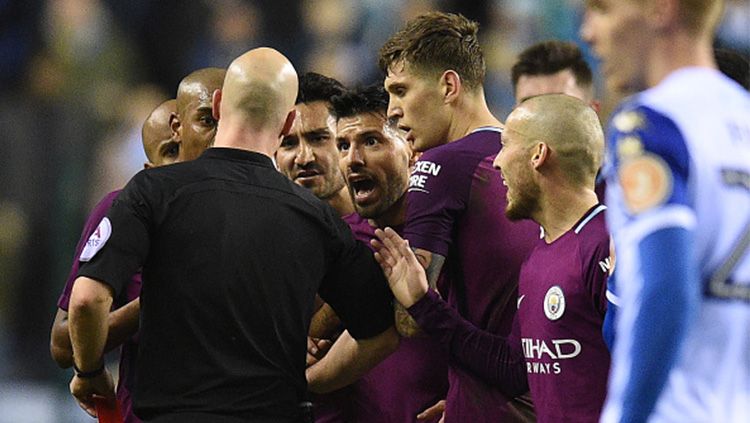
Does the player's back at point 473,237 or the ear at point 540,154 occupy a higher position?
the ear at point 540,154

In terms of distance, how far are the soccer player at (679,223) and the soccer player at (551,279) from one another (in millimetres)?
1428

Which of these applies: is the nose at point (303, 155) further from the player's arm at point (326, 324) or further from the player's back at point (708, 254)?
the player's back at point (708, 254)

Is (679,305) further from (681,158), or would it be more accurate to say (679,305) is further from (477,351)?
(477,351)

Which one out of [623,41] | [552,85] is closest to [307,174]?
[552,85]

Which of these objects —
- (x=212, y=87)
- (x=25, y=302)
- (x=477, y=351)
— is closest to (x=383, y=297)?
(x=477, y=351)

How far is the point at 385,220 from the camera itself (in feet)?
18.9

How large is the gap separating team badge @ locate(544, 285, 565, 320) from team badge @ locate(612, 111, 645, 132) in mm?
1629

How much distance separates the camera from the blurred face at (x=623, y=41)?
9.91 ft

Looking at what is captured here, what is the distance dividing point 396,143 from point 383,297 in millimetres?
1171

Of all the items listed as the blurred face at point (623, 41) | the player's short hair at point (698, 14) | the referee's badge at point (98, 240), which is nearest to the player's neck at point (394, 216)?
the referee's badge at point (98, 240)

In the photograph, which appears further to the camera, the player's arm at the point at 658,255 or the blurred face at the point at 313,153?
the blurred face at the point at 313,153

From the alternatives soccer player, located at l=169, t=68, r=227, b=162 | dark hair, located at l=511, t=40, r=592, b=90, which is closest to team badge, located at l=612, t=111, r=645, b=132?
soccer player, located at l=169, t=68, r=227, b=162

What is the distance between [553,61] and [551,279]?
390 centimetres

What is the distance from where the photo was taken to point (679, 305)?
2787mm
